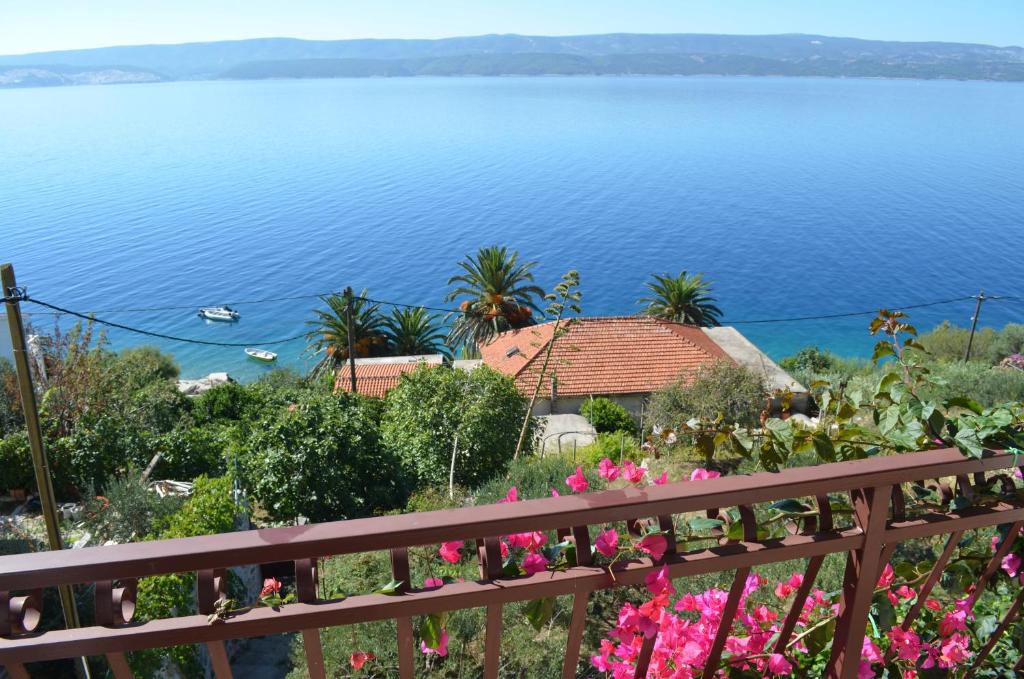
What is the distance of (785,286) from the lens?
53406 mm

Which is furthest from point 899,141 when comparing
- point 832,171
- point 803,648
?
point 803,648

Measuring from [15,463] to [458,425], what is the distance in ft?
25.3

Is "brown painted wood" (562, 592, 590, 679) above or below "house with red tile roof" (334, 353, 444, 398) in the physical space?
above

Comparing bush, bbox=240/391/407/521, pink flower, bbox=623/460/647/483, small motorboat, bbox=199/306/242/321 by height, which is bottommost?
small motorboat, bbox=199/306/242/321

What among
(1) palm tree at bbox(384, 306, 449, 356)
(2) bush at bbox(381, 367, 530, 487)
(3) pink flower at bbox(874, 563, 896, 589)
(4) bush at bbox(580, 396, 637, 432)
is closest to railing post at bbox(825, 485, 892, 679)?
(3) pink flower at bbox(874, 563, 896, 589)

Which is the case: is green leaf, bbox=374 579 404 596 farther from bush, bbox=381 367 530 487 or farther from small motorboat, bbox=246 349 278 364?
small motorboat, bbox=246 349 278 364

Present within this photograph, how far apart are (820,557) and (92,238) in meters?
66.1

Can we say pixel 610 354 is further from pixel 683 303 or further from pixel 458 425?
pixel 458 425

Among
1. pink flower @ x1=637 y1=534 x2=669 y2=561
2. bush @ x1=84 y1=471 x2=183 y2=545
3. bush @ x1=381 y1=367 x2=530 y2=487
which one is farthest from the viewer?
bush @ x1=381 y1=367 x2=530 y2=487

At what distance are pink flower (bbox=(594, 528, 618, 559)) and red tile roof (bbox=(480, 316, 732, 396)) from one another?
64.4ft

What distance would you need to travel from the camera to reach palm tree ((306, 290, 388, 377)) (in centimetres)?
2550

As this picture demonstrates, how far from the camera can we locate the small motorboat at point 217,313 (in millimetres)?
45812

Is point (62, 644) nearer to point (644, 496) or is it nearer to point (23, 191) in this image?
point (644, 496)

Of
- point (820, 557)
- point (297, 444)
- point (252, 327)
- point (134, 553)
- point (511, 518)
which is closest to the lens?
point (134, 553)
